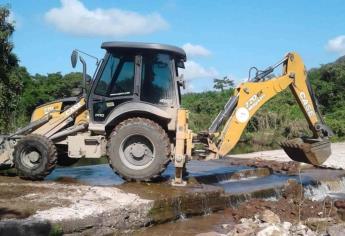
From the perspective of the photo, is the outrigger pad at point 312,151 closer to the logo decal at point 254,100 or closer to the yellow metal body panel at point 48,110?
the logo decal at point 254,100

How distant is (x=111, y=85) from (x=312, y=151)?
4353 mm

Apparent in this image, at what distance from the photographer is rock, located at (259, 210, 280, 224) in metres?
7.60

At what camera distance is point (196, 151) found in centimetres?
950

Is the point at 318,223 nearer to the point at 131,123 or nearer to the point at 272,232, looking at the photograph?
the point at 272,232

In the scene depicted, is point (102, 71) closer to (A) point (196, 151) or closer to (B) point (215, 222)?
(A) point (196, 151)

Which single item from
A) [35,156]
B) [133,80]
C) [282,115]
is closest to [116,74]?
[133,80]

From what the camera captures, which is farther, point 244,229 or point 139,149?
point 139,149

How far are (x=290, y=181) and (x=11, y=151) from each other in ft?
18.8

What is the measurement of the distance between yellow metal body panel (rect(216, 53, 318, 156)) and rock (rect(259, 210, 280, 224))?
1.99m

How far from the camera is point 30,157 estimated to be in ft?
30.8

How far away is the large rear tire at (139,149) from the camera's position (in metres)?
8.83

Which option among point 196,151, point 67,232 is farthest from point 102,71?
point 67,232

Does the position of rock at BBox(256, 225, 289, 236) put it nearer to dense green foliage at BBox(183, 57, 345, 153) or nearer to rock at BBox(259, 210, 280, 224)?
rock at BBox(259, 210, 280, 224)

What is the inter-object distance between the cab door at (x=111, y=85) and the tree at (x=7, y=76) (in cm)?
1395
